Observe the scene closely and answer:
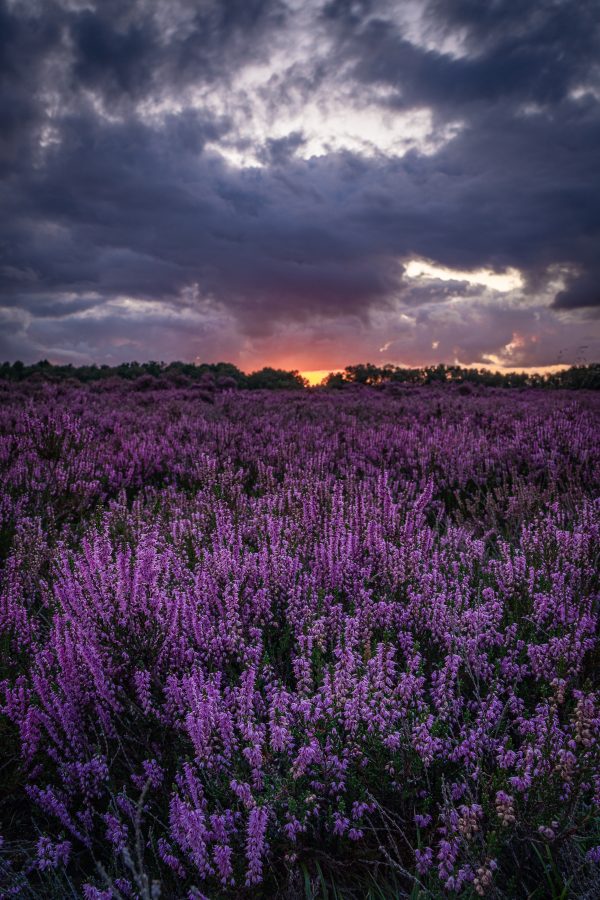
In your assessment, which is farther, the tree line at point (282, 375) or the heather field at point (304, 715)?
the tree line at point (282, 375)

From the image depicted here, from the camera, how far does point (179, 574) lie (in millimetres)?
2750

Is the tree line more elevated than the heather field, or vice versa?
the tree line

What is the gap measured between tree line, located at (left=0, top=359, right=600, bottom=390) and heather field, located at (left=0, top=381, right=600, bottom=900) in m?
15.7

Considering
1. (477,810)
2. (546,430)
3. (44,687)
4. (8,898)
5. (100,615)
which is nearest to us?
(477,810)

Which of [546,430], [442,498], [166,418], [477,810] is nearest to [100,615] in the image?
[477,810]

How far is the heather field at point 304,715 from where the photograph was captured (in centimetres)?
156

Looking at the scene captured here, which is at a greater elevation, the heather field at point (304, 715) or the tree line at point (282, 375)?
the tree line at point (282, 375)

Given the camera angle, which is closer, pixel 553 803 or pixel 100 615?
pixel 553 803

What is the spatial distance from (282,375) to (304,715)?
22.1 m

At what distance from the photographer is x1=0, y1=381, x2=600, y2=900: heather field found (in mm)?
1558

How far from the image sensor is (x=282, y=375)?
926 inches

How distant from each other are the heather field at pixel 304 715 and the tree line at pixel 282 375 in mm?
15711

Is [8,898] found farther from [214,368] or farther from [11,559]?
[214,368]

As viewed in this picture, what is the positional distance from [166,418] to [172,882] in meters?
7.93
